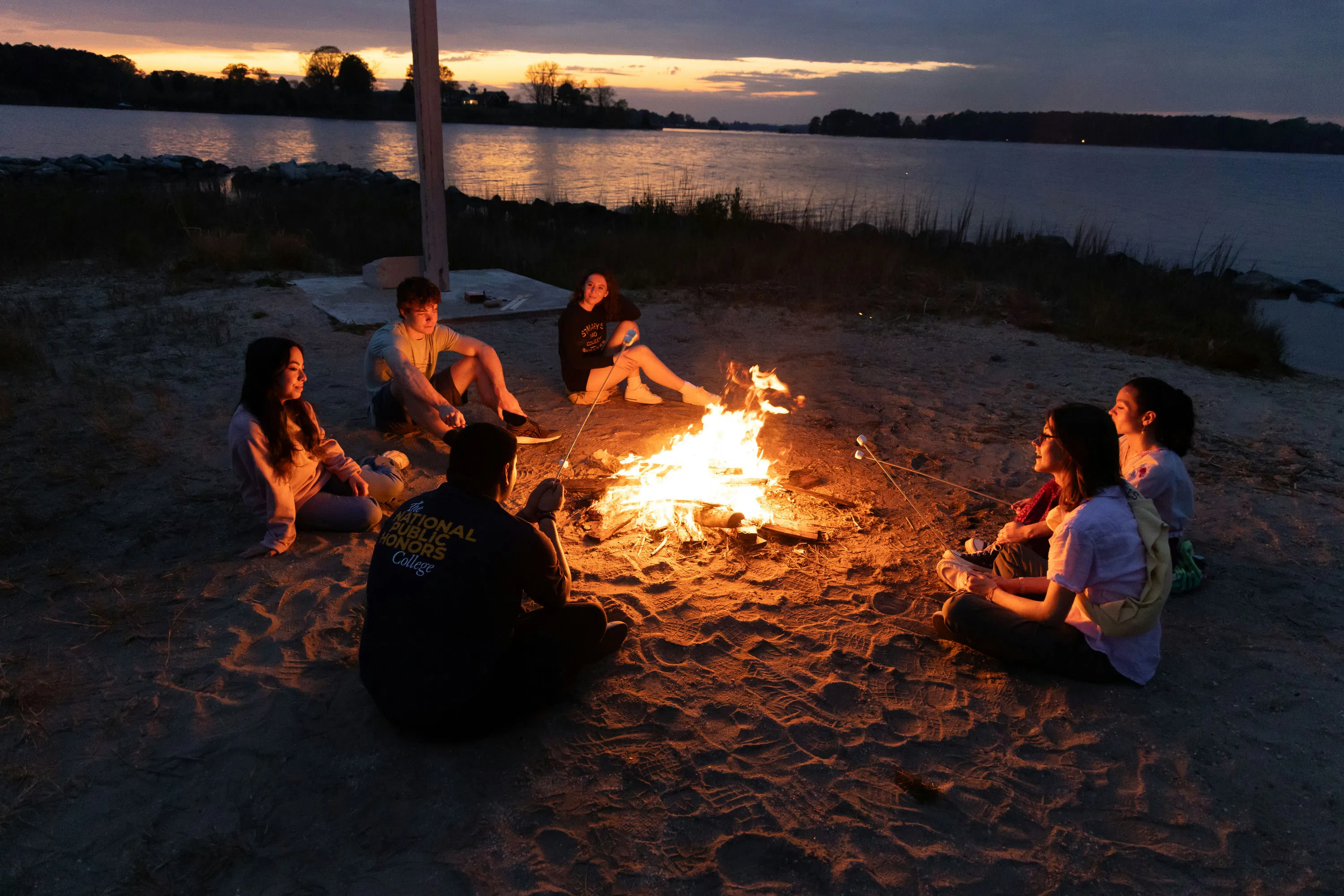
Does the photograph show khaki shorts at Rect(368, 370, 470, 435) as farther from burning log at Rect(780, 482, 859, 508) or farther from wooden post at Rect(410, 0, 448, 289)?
wooden post at Rect(410, 0, 448, 289)

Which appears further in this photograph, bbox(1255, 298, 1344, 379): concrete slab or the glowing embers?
bbox(1255, 298, 1344, 379): concrete slab

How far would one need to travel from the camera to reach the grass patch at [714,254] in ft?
36.3

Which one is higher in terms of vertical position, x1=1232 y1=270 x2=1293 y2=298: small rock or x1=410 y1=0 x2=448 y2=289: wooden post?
x1=410 y1=0 x2=448 y2=289: wooden post

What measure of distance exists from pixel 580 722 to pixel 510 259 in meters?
11.2

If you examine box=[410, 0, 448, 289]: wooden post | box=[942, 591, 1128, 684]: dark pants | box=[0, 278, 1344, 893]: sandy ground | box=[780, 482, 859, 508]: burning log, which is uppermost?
box=[410, 0, 448, 289]: wooden post

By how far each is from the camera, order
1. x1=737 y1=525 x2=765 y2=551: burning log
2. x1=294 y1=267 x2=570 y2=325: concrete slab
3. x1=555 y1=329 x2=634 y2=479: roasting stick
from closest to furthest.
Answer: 1. x1=737 y1=525 x2=765 y2=551: burning log
2. x1=555 y1=329 x2=634 y2=479: roasting stick
3. x1=294 y1=267 x2=570 y2=325: concrete slab

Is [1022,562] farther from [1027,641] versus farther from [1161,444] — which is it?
[1161,444]

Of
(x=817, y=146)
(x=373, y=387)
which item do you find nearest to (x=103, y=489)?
(x=373, y=387)

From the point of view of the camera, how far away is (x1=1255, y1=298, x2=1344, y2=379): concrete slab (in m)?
11.2

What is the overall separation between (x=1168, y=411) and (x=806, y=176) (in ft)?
124

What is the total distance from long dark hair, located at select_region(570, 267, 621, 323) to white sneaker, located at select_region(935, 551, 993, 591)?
141 inches

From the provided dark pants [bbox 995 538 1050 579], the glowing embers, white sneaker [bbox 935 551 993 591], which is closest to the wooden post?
the glowing embers

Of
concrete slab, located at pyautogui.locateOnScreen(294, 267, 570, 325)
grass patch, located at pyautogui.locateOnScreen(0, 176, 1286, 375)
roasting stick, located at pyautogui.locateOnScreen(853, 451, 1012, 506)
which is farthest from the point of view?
grass patch, located at pyautogui.locateOnScreen(0, 176, 1286, 375)

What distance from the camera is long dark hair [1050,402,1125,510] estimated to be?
322 cm
